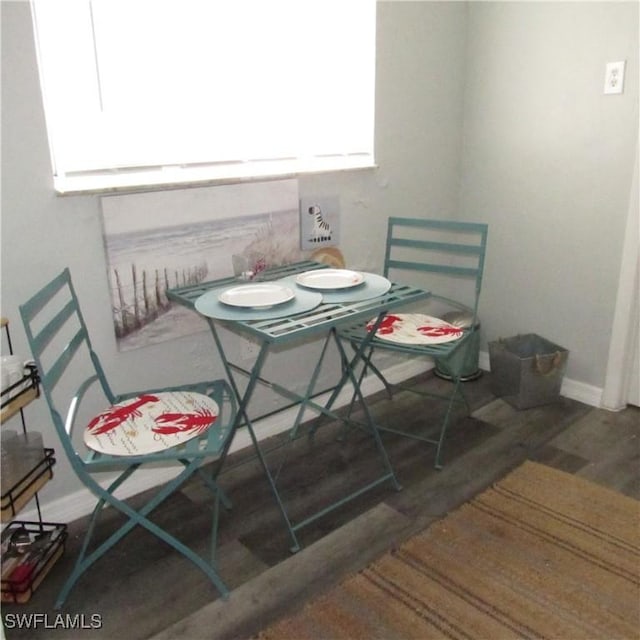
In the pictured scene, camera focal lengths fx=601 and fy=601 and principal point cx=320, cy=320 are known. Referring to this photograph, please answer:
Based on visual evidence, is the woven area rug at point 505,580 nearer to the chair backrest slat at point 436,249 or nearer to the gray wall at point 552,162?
Result: the chair backrest slat at point 436,249

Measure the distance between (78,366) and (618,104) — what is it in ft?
7.58

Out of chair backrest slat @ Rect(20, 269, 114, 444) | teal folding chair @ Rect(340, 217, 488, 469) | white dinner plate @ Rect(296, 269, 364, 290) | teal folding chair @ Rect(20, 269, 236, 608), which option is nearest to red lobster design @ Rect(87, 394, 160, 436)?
teal folding chair @ Rect(20, 269, 236, 608)

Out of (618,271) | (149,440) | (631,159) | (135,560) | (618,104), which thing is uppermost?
(618,104)

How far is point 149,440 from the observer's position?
1.64m

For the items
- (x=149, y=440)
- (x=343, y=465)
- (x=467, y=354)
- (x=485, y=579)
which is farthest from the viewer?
(x=467, y=354)

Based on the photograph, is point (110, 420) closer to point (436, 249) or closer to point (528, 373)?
point (436, 249)

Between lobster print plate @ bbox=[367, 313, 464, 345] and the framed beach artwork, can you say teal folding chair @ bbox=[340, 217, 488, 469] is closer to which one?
lobster print plate @ bbox=[367, 313, 464, 345]

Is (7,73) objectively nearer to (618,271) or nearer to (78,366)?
(78,366)

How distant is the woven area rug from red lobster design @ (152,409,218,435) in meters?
0.57

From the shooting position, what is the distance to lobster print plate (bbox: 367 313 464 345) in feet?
7.63

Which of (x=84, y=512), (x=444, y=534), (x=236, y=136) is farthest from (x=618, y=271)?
(x=84, y=512)

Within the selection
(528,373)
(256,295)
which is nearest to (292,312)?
(256,295)

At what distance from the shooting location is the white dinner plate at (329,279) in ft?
6.55

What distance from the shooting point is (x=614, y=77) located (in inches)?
96.2
